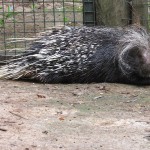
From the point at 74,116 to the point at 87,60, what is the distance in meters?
1.04

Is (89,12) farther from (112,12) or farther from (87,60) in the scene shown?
(87,60)

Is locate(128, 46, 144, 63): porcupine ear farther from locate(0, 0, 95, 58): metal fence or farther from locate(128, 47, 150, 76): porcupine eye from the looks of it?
locate(0, 0, 95, 58): metal fence

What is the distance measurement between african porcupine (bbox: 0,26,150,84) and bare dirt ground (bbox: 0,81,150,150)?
0.10 metres

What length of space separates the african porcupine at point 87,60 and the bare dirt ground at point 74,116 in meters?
0.10

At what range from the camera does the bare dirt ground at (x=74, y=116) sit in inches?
97.2

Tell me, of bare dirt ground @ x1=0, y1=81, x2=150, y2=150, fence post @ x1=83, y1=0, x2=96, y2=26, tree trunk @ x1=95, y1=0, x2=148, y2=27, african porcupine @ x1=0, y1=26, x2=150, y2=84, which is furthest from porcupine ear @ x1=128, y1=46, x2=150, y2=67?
fence post @ x1=83, y1=0, x2=96, y2=26

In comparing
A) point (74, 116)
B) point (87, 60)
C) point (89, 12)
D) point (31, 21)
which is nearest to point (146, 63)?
point (87, 60)

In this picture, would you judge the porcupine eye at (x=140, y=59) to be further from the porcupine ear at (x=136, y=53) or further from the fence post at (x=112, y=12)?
the fence post at (x=112, y=12)

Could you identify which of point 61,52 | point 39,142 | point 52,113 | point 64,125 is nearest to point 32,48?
point 61,52

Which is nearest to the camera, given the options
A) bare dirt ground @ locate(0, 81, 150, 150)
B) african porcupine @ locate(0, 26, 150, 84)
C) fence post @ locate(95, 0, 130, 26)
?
bare dirt ground @ locate(0, 81, 150, 150)

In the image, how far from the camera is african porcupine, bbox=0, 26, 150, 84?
3.90m

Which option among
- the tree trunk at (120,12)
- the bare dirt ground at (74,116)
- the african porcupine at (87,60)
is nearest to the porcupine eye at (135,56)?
the african porcupine at (87,60)

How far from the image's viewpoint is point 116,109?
123 inches

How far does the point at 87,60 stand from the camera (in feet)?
12.8
